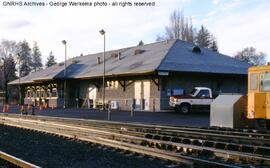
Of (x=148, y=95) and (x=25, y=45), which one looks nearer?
(x=148, y=95)

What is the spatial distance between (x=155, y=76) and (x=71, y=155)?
95.5ft

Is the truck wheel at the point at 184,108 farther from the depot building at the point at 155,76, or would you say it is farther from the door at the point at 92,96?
the door at the point at 92,96

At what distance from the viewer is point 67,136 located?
20.6 meters

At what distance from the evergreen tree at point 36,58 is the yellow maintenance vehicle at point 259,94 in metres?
139

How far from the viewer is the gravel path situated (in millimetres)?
12438

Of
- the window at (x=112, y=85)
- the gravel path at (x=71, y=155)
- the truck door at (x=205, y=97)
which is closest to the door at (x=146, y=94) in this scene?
the window at (x=112, y=85)

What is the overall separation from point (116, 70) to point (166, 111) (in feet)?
27.7

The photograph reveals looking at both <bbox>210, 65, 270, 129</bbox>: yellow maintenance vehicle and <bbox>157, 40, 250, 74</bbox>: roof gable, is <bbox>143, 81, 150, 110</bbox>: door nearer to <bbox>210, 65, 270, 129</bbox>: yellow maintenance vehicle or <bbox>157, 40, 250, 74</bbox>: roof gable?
<bbox>157, 40, 250, 74</bbox>: roof gable

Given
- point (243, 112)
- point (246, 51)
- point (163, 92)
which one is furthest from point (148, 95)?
point (246, 51)

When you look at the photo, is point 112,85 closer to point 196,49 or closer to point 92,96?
point 92,96

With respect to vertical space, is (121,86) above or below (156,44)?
below

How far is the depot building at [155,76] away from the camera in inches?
1690

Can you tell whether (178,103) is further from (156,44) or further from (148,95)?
(156,44)

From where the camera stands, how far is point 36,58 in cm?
16100
